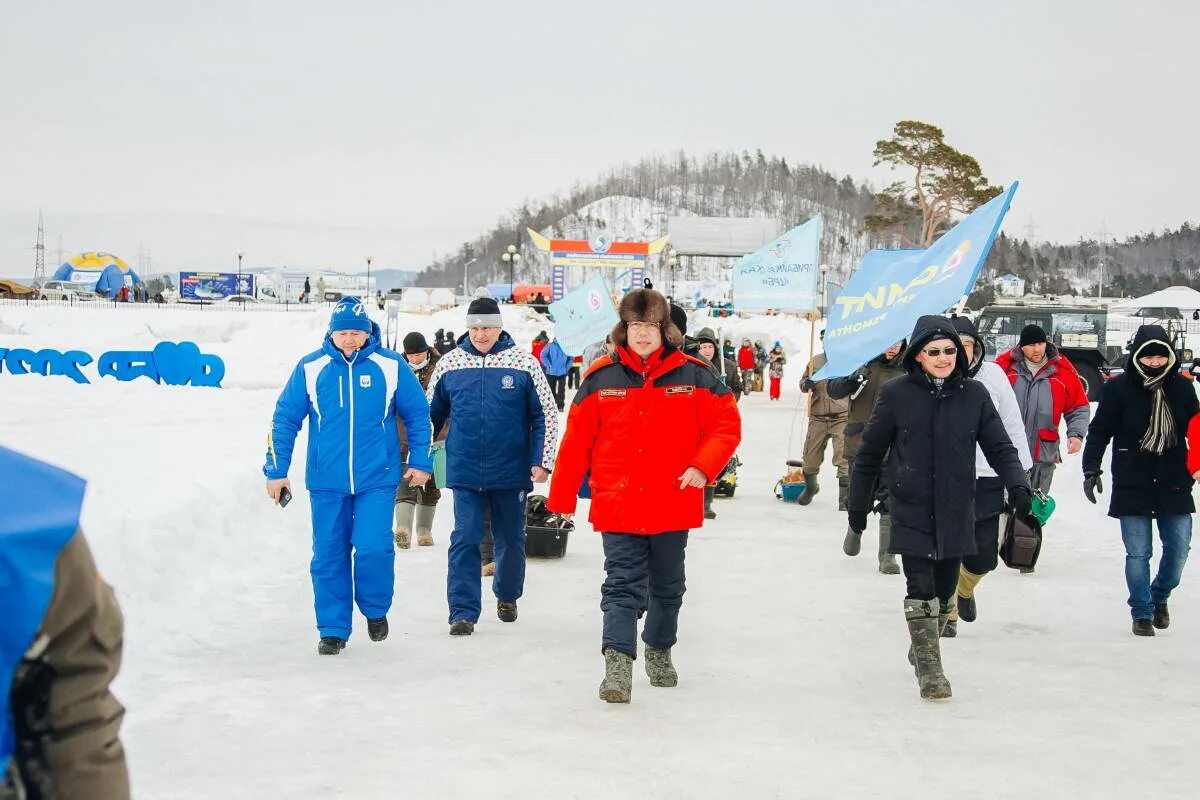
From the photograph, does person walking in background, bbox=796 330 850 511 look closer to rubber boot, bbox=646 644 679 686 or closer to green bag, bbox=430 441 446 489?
green bag, bbox=430 441 446 489

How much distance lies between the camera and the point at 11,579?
1.64 metres

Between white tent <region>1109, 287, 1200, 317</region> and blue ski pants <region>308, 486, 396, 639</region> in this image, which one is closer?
blue ski pants <region>308, 486, 396, 639</region>

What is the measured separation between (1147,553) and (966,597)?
964mm

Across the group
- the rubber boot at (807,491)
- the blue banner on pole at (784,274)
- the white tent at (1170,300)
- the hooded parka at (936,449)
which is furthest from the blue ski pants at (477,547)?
the white tent at (1170,300)

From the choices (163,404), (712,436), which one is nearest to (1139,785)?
(712,436)

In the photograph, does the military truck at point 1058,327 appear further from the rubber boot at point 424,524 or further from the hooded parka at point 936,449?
the hooded parka at point 936,449

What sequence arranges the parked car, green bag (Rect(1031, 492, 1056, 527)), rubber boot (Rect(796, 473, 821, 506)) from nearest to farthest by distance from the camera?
green bag (Rect(1031, 492, 1056, 527)) → rubber boot (Rect(796, 473, 821, 506)) → the parked car

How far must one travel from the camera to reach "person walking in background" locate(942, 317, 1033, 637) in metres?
6.17

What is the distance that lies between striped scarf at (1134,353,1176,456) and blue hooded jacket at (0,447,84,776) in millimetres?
6236

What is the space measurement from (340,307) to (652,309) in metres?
1.68

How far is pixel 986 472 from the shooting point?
6258 millimetres

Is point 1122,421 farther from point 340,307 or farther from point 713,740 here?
point 340,307

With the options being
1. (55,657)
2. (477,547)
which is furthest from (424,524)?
(55,657)

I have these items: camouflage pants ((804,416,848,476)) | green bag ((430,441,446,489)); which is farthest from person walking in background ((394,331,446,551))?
camouflage pants ((804,416,848,476))
